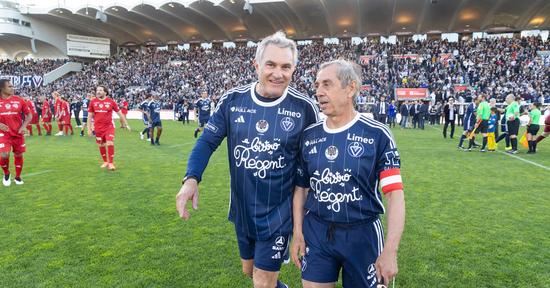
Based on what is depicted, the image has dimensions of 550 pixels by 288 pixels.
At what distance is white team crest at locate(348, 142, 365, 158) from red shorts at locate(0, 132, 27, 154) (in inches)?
321

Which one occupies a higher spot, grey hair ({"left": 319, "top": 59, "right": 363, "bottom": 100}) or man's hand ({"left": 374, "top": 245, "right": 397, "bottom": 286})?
grey hair ({"left": 319, "top": 59, "right": 363, "bottom": 100})

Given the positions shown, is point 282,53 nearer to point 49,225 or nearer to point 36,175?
point 49,225

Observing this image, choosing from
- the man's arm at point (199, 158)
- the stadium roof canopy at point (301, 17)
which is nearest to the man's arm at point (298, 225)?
the man's arm at point (199, 158)

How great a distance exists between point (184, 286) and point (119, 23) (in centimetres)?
5788

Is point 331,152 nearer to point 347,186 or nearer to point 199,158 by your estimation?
point 347,186

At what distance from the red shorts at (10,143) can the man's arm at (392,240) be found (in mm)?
8365

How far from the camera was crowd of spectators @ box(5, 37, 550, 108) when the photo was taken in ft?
107

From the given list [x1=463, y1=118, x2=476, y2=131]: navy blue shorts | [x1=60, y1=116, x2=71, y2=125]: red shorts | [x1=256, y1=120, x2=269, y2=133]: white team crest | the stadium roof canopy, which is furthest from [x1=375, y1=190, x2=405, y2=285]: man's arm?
the stadium roof canopy

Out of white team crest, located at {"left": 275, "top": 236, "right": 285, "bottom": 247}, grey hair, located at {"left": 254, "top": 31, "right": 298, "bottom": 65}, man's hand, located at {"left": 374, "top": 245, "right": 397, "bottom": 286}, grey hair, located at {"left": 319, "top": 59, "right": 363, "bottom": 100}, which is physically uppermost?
grey hair, located at {"left": 254, "top": 31, "right": 298, "bottom": 65}

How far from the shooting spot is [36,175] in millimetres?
9117

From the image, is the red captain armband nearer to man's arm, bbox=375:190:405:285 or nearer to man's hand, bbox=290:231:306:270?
man's arm, bbox=375:190:405:285

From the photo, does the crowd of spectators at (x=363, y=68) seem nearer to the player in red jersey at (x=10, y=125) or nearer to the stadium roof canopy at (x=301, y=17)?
the stadium roof canopy at (x=301, y=17)

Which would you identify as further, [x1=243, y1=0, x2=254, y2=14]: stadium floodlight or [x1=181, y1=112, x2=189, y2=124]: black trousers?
[x1=243, y1=0, x2=254, y2=14]: stadium floodlight

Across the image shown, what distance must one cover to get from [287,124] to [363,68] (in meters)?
36.6
